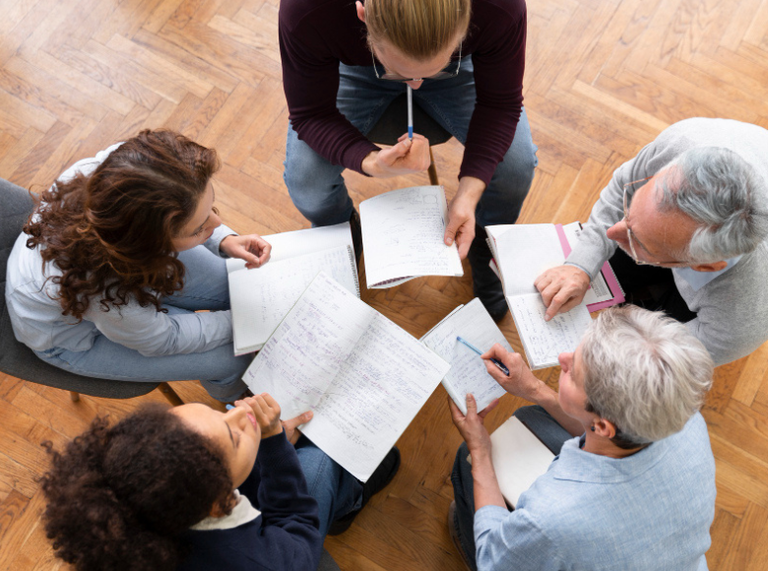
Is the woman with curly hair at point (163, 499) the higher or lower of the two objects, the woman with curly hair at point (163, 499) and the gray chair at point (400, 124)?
the lower

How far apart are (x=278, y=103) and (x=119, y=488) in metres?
1.69

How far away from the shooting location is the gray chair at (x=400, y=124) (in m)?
1.68

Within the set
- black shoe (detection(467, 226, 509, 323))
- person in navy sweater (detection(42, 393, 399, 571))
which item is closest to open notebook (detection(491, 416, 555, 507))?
person in navy sweater (detection(42, 393, 399, 571))

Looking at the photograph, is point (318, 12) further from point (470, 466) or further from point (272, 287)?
point (470, 466)

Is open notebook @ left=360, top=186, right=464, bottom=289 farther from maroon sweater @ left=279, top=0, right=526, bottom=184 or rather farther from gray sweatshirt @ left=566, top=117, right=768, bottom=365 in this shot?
gray sweatshirt @ left=566, top=117, right=768, bottom=365

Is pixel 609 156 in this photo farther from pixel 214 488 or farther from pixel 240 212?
pixel 214 488

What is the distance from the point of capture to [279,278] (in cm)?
154

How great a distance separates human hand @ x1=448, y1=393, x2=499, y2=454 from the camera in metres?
1.40

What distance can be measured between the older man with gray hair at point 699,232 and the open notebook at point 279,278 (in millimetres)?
574

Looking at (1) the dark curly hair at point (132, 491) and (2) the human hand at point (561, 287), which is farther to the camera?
(2) the human hand at point (561, 287)

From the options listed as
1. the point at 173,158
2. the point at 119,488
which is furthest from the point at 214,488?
the point at 173,158

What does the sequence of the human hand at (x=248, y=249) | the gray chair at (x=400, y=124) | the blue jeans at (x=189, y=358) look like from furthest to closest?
the gray chair at (x=400, y=124) → the human hand at (x=248, y=249) → the blue jeans at (x=189, y=358)

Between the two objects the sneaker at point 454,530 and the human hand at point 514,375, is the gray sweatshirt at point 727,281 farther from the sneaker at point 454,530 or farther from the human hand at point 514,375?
the sneaker at point 454,530

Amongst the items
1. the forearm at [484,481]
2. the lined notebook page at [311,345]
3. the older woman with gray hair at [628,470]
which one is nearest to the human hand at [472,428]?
the forearm at [484,481]
